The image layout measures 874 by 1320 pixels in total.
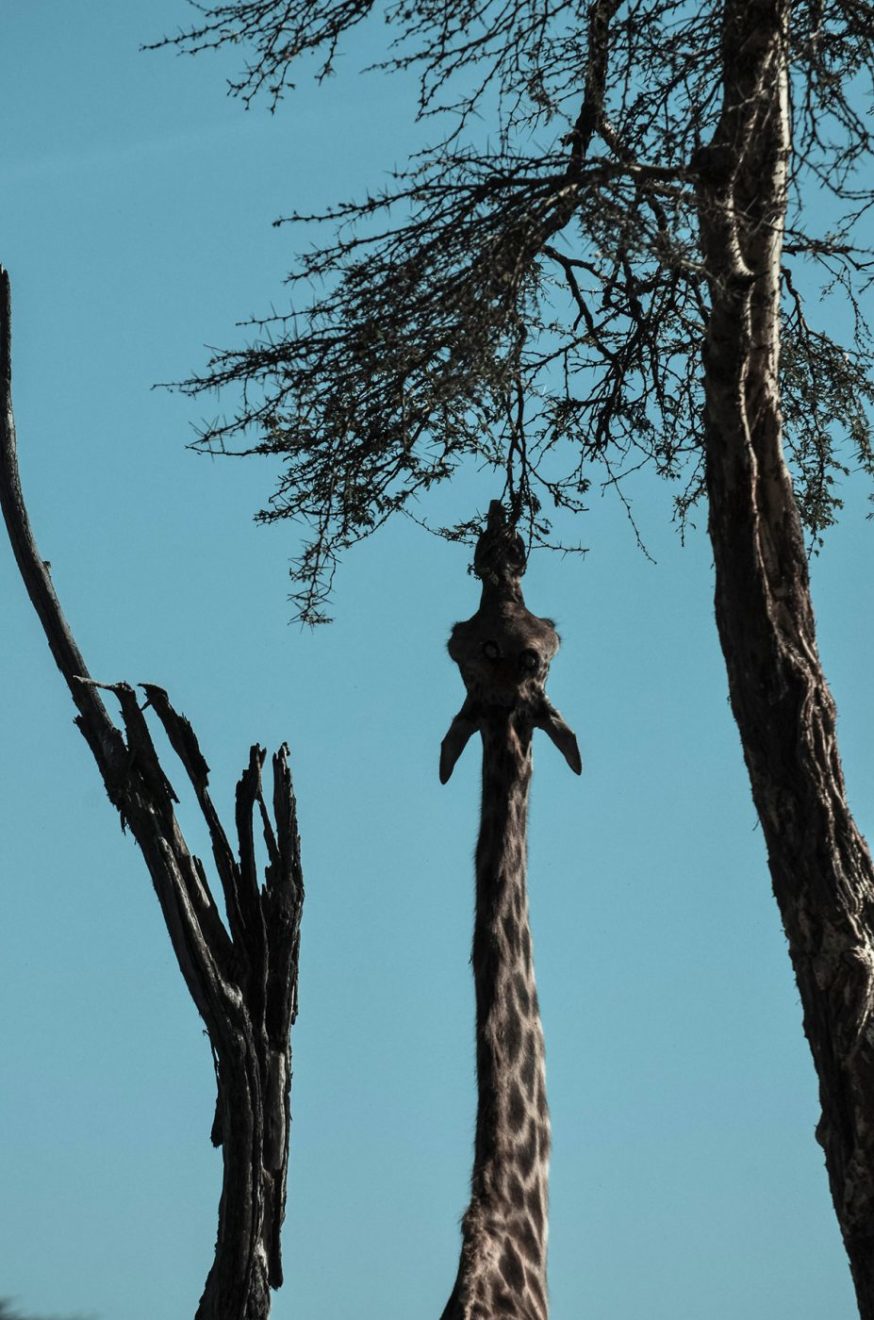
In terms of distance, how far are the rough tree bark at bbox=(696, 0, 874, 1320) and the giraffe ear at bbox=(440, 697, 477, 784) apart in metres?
1.47

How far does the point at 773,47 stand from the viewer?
8.39 m

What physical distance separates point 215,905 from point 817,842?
441cm

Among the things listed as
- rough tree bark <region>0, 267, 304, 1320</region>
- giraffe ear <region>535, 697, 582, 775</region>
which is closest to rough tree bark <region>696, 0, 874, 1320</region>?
giraffe ear <region>535, 697, 582, 775</region>

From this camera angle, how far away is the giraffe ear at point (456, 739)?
29.6ft

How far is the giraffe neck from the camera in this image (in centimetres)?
766

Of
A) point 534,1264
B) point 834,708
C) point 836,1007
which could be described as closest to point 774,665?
point 834,708

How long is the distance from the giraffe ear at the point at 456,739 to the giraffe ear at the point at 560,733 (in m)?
0.35

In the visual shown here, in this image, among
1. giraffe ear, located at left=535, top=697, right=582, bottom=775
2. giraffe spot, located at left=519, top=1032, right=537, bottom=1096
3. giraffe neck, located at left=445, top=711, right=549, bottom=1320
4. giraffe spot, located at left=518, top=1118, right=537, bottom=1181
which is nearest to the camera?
giraffe neck, located at left=445, top=711, right=549, bottom=1320

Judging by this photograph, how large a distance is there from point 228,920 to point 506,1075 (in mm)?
3187

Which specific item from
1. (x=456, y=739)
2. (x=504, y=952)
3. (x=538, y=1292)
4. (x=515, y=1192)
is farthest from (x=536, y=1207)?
(x=456, y=739)

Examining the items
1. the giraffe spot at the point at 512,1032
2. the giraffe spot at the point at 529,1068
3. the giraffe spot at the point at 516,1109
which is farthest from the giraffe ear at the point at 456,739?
the giraffe spot at the point at 516,1109

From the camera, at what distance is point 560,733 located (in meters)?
9.04

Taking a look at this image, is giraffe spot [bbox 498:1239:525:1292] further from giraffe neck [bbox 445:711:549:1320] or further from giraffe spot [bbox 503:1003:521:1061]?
giraffe spot [bbox 503:1003:521:1061]

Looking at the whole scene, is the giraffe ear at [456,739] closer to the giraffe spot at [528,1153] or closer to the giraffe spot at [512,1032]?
the giraffe spot at [512,1032]
